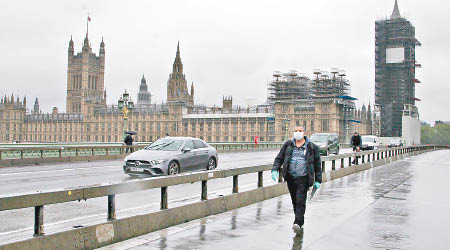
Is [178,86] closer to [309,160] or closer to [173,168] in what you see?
[173,168]

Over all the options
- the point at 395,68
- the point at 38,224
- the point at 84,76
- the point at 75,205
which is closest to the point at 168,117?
the point at 84,76

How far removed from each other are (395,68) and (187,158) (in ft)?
304

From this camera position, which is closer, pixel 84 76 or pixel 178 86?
pixel 178 86

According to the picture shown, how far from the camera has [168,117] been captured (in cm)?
13662

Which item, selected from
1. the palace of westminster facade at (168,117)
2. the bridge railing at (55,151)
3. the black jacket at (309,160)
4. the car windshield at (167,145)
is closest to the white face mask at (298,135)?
the black jacket at (309,160)

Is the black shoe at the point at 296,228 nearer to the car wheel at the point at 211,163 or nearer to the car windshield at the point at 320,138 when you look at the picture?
the car wheel at the point at 211,163

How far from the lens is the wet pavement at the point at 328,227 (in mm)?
7008

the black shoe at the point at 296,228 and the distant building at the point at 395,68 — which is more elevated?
the distant building at the point at 395,68

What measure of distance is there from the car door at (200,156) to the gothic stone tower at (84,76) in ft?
→ 483

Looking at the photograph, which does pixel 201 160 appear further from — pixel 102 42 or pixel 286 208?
pixel 102 42

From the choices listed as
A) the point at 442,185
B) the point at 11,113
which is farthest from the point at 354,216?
the point at 11,113

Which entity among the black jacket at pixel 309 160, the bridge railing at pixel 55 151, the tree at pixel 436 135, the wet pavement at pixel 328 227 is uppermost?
the tree at pixel 436 135

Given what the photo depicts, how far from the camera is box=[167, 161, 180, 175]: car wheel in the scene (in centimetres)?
1614

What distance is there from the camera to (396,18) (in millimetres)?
103812
